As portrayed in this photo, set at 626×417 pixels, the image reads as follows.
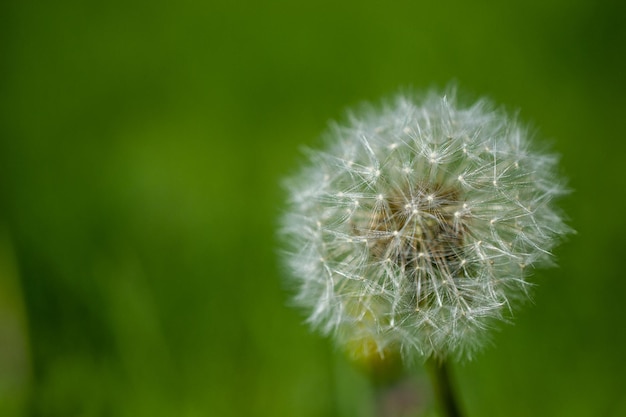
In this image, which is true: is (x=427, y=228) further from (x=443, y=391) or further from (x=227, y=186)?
(x=227, y=186)

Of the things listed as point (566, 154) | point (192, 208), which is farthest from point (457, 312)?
point (192, 208)

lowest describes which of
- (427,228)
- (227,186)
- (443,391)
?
(443,391)

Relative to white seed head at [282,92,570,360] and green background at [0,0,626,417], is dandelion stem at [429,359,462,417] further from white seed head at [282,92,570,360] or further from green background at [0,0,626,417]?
green background at [0,0,626,417]

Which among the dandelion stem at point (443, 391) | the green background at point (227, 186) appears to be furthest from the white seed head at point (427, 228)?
the green background at point (227, 186)

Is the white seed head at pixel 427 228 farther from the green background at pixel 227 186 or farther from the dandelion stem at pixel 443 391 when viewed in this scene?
the green background at pixel 227 186

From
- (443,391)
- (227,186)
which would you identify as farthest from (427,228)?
(227,186)

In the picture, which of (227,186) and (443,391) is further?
(227,186)
